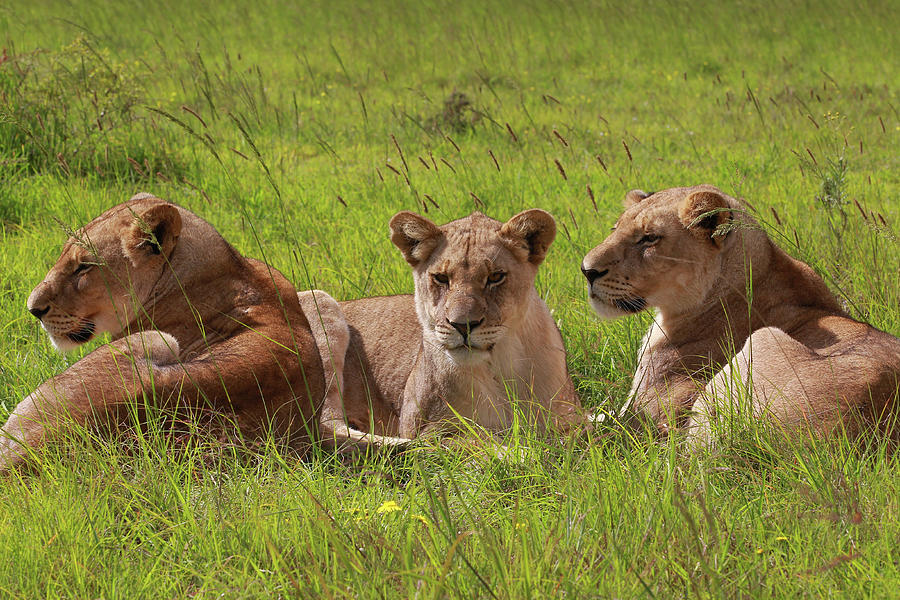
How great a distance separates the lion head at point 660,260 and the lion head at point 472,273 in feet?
1.20

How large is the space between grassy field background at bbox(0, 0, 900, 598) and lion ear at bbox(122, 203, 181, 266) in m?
0.31

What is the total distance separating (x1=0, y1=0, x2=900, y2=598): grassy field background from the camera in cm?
272

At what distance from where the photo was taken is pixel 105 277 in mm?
4254

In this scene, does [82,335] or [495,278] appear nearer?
[495,278]

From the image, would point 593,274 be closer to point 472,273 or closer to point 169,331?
point 472,273

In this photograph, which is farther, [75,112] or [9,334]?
[75,112]

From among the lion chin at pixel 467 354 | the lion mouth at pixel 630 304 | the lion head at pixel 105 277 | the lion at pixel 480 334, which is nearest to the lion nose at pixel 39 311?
the lion head at pixel 105 277

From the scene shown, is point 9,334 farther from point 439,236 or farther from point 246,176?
point 246,176

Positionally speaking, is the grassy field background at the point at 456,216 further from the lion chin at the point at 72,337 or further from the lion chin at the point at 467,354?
the lion chin at the point at 467,354

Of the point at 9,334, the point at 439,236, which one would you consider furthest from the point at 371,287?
the point at 9,334

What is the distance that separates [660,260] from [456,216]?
2516 millimetres

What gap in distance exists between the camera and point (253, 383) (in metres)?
3.94

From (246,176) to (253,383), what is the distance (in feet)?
15.1

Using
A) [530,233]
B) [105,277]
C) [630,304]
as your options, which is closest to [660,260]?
[630,304]
